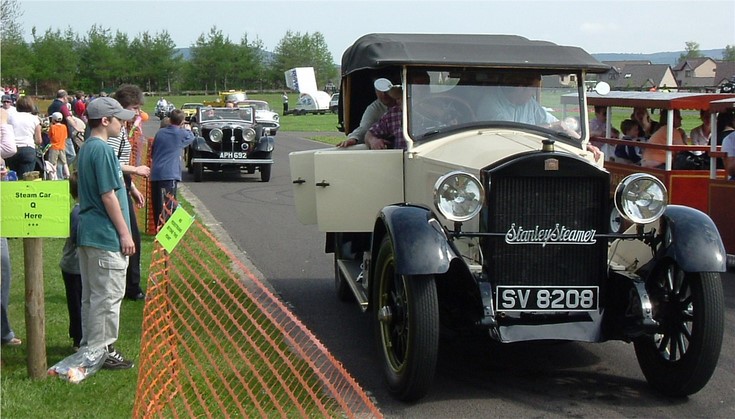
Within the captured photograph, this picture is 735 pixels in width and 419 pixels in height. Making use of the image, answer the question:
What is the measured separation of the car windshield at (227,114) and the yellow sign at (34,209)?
16.4 meters

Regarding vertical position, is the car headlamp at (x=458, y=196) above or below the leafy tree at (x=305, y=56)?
below

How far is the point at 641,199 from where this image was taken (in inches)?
221

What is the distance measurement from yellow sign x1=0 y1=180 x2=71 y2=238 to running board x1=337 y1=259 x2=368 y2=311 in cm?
217

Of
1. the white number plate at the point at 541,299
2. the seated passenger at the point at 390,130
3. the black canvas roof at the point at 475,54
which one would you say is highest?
the black canvas roof at the point at 475,54

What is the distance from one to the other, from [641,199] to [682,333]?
0.87 metres

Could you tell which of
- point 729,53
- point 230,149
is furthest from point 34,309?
point 729,53

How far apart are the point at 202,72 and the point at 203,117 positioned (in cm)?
8687

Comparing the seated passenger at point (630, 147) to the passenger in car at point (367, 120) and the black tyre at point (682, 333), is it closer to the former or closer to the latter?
the passenger in car at point (367, 120)

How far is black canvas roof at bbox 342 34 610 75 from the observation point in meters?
6.82

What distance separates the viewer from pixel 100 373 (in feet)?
19.1

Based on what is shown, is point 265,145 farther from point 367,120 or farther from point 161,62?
point 161,62

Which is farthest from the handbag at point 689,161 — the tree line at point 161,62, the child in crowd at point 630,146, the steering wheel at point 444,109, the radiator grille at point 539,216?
the tree line at point 161,62

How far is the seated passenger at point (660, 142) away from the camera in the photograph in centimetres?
1173

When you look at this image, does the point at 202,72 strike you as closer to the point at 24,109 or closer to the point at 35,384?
the point at 24,109
